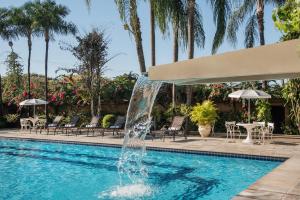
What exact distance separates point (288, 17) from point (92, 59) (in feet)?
57.0

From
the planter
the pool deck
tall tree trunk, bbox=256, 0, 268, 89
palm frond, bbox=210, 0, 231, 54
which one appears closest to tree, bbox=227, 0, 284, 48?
tall tree trunk, bbox=256, 0, 268, 89

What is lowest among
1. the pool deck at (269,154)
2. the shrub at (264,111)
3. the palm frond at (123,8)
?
the pool deck at (269,154)

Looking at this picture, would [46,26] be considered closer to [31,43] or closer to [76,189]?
[31,43]

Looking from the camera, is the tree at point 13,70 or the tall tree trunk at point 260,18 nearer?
the tall tree trunk at point 260,18

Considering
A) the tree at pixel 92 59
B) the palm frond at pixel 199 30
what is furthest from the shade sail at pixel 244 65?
the tree at pixel 92 59

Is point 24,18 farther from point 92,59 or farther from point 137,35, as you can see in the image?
point 137,35

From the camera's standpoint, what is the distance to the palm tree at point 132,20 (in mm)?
17031

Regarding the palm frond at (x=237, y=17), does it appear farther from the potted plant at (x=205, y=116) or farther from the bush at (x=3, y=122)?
the bush at (x=3, y=122)

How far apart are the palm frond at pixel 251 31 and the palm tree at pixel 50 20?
11.0m

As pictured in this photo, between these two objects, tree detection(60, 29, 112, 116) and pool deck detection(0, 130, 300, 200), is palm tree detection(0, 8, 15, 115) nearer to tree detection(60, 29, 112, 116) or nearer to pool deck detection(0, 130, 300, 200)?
tree detection(60, 29, 112, 116)

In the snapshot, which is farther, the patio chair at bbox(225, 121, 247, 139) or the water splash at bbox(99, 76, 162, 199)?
the patio chair at bbox(225, 121, 247, 139)

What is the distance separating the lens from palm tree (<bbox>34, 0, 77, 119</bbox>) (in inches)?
A: 870

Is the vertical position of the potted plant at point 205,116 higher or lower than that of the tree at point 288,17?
lower

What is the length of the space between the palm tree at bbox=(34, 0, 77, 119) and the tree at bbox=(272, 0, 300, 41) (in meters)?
20.8
